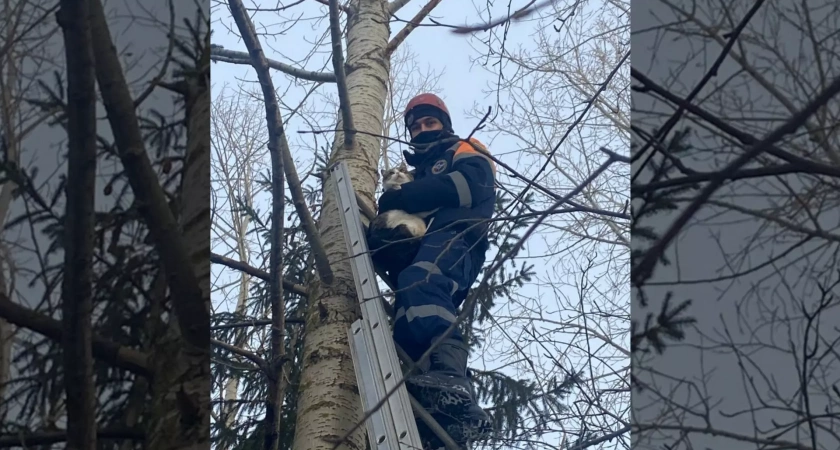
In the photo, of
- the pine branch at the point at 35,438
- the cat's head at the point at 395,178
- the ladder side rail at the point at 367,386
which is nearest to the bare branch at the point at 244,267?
the cat's head at the point at 395,178

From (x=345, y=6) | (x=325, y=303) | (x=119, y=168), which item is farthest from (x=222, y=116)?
(x=119, y=168)

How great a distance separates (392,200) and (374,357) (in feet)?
3.63

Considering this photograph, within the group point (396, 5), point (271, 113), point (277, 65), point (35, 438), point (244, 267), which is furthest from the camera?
point (396, 5)

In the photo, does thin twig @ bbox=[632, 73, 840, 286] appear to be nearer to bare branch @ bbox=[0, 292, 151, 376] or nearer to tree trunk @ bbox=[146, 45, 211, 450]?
tree trunk @ bbox=[146, 45, 211, 450]

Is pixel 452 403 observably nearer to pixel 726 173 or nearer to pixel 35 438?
pixel 726 173

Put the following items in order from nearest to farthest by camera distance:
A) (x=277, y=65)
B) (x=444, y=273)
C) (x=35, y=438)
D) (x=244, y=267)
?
(x=35, y=438) < (x=444, y=273) < (x=244, y=267) < (x=277, y=65)

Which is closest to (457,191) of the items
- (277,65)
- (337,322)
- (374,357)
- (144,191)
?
(337,322)

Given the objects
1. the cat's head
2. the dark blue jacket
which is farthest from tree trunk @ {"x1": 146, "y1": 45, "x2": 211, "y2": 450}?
the cat's head

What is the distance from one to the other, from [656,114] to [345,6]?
4.56 metres

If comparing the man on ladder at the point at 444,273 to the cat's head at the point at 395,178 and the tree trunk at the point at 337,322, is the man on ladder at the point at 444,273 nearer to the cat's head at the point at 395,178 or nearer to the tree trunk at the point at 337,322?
the cat's head at the point at 395,178

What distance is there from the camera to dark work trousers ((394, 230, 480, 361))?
4.03m

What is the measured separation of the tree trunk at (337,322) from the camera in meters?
3.60

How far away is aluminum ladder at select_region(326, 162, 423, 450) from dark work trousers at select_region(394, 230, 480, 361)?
243 millimetres

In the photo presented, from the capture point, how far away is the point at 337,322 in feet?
12.9
